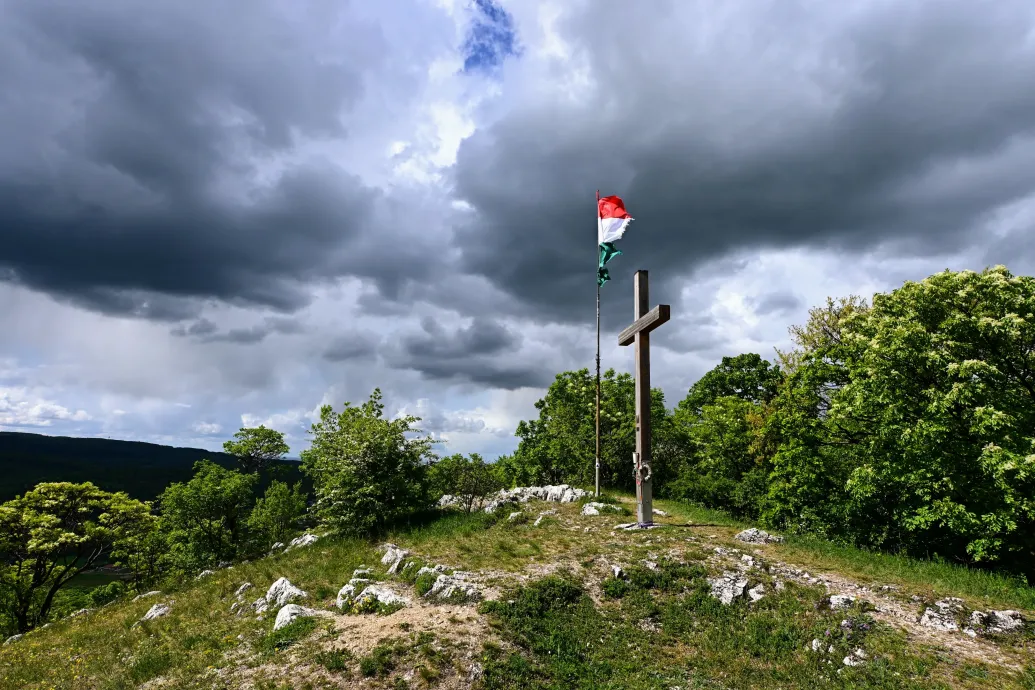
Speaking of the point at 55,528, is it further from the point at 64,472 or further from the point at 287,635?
the point at 64,472

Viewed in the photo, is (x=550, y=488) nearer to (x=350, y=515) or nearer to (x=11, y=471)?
(x=350, y=515)

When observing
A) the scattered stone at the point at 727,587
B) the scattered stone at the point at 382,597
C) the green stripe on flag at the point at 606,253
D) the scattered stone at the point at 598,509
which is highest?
the green stripe on flag at the point at 606,253

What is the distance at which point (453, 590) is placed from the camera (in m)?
11.5

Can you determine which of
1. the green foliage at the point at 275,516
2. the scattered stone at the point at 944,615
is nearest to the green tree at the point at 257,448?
the green foliage at the point at 275,516

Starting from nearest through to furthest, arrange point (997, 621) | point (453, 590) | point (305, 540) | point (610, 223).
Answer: point (997, 621)
point (453, 590)
point (610, 223)
point (305, 540)

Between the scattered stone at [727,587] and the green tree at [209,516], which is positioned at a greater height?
the scattered stone at [727,587]

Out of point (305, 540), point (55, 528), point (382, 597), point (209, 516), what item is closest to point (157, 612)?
point (305, 540)

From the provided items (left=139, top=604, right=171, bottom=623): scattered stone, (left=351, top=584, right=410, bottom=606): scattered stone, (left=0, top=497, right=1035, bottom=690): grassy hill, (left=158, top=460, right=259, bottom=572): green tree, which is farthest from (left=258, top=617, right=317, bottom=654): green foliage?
(left=158, top=460, right=259, bottom=572): green tree

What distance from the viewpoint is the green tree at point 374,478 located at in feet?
67.6

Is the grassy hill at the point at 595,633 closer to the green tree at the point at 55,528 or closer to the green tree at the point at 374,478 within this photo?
the green tree at the point at 374,478

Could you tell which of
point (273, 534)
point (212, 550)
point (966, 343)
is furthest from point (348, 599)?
point (273, 534)

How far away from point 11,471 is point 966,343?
224m

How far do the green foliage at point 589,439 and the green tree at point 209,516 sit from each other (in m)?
17.7

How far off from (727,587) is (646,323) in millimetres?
7816
